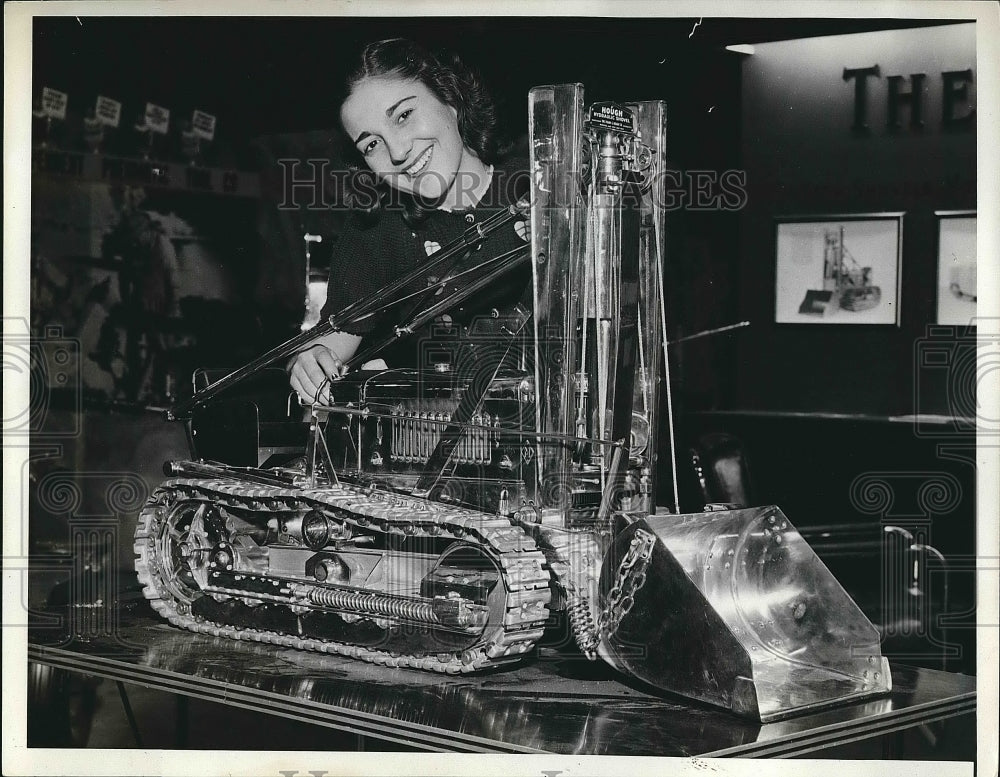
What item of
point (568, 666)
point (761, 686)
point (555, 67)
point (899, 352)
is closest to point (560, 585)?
point (568, 666)

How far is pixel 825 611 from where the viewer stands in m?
3.70

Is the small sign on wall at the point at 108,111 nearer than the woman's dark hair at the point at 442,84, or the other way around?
the woman's dark hair at the point at 442,84

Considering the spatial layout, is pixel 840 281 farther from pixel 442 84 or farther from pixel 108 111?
pixel 108 111

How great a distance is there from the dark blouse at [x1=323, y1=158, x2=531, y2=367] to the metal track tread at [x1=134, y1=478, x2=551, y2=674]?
1.75 ft

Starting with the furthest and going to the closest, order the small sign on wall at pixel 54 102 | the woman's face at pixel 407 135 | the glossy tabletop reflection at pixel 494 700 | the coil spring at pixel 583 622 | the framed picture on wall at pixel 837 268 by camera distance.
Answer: the framed picture on wall at pixel 837 268 < the small sign on wall at pixel 54 102 < the woman's face at pixel 407 135 < the coil spring at pixel 583 622 < the glossy tabletop reflection at pixel 494 700

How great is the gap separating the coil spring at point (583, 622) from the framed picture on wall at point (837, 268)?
2.05m

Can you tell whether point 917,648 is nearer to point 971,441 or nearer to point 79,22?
point 971,441

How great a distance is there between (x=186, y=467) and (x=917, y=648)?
9.31 ft

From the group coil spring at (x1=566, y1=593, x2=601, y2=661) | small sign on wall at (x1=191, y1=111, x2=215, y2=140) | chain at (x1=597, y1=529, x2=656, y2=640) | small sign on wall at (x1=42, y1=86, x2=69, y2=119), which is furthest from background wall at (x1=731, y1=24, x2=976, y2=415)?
small sign on wall at (x1=42, y1=86, x2=69, y2=119)

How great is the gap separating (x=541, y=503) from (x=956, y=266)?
1.91 metres

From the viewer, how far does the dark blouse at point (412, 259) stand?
404 centimetres

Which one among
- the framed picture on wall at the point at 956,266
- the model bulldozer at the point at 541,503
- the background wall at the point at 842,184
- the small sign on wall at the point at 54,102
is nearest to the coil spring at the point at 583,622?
the model bulldozer at the point at 541,503

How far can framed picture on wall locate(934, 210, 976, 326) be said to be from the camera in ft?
14.4

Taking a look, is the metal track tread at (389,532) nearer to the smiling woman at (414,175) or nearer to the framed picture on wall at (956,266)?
the smiling woman at (414,175)
